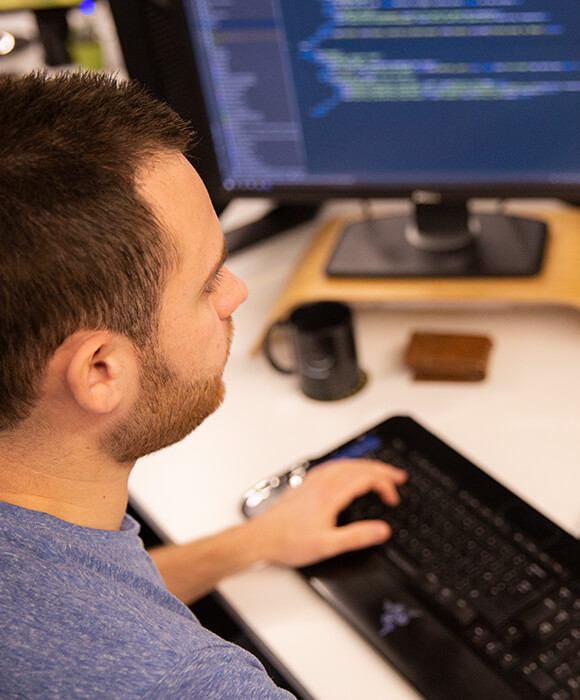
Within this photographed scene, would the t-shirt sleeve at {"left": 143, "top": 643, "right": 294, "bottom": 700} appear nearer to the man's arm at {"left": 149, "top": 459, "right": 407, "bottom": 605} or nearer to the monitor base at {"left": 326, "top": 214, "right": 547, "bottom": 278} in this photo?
the man's arm at {"left": 149, "top": 459, "right": 407, "bottom": 605}

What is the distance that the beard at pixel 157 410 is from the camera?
62cm

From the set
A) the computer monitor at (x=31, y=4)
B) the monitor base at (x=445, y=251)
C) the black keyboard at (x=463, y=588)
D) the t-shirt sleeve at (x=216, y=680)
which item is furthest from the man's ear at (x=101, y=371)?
the computer monitor at (x=31, y=4)

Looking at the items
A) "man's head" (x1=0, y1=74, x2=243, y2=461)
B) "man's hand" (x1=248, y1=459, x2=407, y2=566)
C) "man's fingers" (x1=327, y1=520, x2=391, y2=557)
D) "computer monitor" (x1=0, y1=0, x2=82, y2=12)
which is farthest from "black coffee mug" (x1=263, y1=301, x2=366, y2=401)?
"computer monitor" (x1=0, y1=0, x2=82, y2=12)

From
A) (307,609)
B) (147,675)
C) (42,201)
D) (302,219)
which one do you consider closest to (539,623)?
(307,609)

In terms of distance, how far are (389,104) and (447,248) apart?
0.71 feet

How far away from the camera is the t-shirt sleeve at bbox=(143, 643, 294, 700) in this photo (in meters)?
0.51

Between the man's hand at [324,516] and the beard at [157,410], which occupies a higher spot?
the beard at [157,410]

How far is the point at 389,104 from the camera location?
3.24 feet

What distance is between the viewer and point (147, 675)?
0.51 m

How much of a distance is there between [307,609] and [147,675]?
255 millimetres

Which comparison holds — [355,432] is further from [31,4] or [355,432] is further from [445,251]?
[31,4]

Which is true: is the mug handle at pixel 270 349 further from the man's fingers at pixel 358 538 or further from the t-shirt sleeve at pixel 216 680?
the t-shirt sleeve at pixel 216 680

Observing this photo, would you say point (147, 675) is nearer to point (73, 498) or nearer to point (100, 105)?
point (73, 498)

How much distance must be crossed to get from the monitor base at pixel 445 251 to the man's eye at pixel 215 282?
1.38ft
